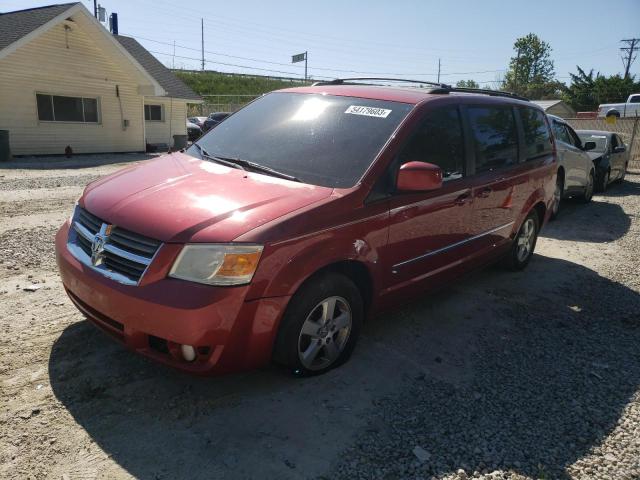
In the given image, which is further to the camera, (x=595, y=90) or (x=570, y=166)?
(x=595, y=90)

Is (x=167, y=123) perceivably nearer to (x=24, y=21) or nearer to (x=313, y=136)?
(x=24, y=21)

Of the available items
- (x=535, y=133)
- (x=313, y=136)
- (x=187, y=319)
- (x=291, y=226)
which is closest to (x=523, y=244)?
(x=535, y=133)

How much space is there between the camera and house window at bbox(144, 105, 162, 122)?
73.9 feet

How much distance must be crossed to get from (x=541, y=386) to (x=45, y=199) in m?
8.41

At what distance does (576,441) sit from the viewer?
2879mm

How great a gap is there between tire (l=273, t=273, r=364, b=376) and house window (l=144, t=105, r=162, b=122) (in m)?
21.3

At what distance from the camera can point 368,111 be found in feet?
12.7

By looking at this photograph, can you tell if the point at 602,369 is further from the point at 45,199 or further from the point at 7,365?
the point at 45,199

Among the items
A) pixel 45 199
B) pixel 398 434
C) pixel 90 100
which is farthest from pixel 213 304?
pixel 90 100

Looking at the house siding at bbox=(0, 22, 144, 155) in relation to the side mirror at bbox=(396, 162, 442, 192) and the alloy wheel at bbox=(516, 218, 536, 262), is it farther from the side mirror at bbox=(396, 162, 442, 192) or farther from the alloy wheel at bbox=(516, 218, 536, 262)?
the side mirror at bbox=(396, 162, 442, 192)

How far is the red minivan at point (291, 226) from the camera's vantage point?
2.69 meters

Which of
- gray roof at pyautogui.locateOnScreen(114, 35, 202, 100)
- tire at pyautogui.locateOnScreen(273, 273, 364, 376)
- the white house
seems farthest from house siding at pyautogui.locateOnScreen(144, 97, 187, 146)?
tire at pyautogui.locateOnScreen(273, 273, 364, 376)

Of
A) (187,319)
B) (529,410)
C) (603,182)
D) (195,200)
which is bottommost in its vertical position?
(529,410)

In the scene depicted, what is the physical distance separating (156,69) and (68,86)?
6.52 meters
